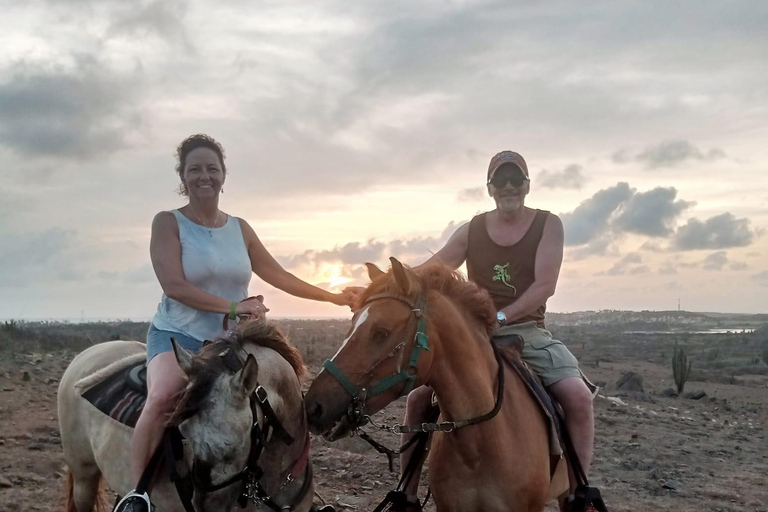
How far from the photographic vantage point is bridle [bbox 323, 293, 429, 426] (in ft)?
9.93

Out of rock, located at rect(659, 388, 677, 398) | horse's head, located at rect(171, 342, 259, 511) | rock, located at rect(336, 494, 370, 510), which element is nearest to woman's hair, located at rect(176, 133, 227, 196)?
horse's head, located at rect(171, 342, 259, 511)

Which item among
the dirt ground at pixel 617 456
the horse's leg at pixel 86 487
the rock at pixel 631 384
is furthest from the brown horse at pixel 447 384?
the rock at pixel 631 384

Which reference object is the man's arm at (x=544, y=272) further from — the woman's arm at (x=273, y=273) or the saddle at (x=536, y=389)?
the woman's arm at (x=273, y=273)

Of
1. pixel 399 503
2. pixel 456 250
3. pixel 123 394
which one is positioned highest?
pixel 456 250

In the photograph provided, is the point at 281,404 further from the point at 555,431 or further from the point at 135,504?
the point at 555,431

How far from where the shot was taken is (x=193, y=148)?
3.86m

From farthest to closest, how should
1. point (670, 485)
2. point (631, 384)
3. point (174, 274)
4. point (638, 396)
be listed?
1. point (631, 384)
2. point (638, 396)
3. point (670, 485)
4. point (174, 274)

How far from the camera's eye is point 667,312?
131875 millimetres

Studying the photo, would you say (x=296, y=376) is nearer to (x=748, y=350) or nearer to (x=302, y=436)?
(x=302, y=436)

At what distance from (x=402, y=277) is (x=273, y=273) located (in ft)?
4.80

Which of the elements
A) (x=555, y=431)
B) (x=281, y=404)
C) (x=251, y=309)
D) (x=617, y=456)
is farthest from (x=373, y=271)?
(x=617, y=456)

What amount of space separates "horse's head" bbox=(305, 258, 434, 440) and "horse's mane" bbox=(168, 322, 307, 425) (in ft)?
1.55

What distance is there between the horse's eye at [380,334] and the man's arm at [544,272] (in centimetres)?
110

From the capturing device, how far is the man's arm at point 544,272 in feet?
13.0
